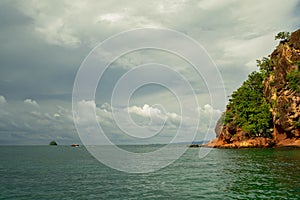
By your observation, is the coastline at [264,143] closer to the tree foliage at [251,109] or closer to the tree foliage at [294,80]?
the tree foliage at [251,109]

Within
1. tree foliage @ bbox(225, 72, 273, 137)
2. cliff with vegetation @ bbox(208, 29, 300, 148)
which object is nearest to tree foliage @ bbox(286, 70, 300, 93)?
cliff with vegetation @ bbox(208, 29, 300, 148)

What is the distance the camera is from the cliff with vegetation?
95.6 m

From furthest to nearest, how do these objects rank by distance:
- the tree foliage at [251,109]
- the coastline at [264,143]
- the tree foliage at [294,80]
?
the tree foliage at [251,109] < the tree foliage at [294,80] < the coastline at [264,143]

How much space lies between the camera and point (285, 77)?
10181 cm

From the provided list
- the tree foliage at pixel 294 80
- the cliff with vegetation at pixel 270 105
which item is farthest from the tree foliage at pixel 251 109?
the tree foliage at pixel 294 80

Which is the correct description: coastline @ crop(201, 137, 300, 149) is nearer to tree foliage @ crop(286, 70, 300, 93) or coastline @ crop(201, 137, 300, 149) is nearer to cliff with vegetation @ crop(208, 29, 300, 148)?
cliff with vegetation @ crop(208, 29, 300, 148)

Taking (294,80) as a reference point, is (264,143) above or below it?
below

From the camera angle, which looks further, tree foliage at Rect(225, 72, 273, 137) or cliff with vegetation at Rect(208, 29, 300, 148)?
tree foliage at Rect(225, 72, 273, 137)

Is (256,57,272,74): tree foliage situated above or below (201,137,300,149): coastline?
above

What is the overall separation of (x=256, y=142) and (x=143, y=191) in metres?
86.3

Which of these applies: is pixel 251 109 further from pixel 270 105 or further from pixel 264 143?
pixel 264 143

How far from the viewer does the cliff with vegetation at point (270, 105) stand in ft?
314

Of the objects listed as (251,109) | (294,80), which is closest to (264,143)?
(251,109)

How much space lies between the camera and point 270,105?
109m
